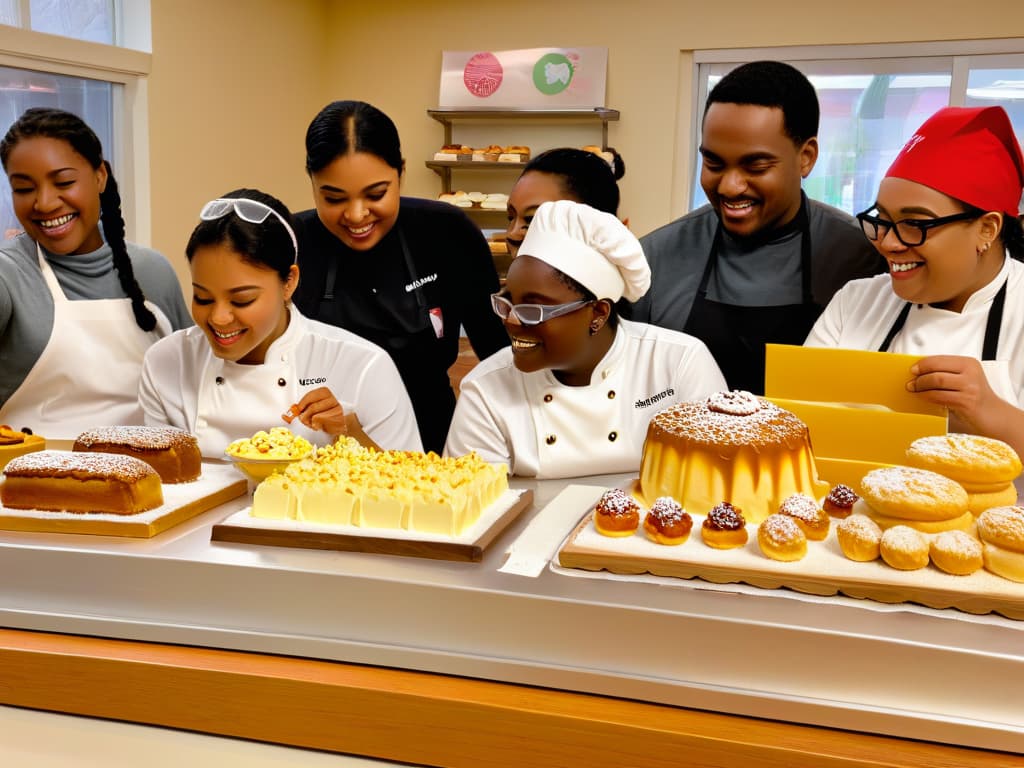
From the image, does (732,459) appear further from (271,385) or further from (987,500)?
Result: (271,385)

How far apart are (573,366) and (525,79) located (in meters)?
5.64

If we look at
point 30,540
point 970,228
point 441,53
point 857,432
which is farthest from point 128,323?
point 441,53

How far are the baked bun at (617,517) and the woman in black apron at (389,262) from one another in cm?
151

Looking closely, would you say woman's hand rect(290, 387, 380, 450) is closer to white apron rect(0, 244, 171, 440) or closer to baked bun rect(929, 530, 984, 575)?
white apron rect(0, 244, 171, 440)

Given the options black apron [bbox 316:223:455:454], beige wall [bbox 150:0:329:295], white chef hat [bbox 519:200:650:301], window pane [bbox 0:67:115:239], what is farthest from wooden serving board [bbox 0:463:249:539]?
beige wall [bbox 150:0:329:295]

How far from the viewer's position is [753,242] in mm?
2572

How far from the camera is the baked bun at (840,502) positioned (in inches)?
53.7

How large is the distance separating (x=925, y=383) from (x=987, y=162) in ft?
2.06

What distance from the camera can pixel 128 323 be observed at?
2.66m

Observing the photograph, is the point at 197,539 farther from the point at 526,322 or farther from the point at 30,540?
the point at 526,322

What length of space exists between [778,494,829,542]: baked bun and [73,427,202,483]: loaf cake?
3.48 feet

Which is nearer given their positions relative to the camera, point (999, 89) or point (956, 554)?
point (956, 554)

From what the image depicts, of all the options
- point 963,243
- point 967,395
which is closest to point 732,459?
point 967,395

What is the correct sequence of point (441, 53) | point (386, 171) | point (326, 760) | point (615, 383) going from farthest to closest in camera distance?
1. point (441, 53)
2. point (386, 171)
3. point (615, 383)
4. point (326, 760)
